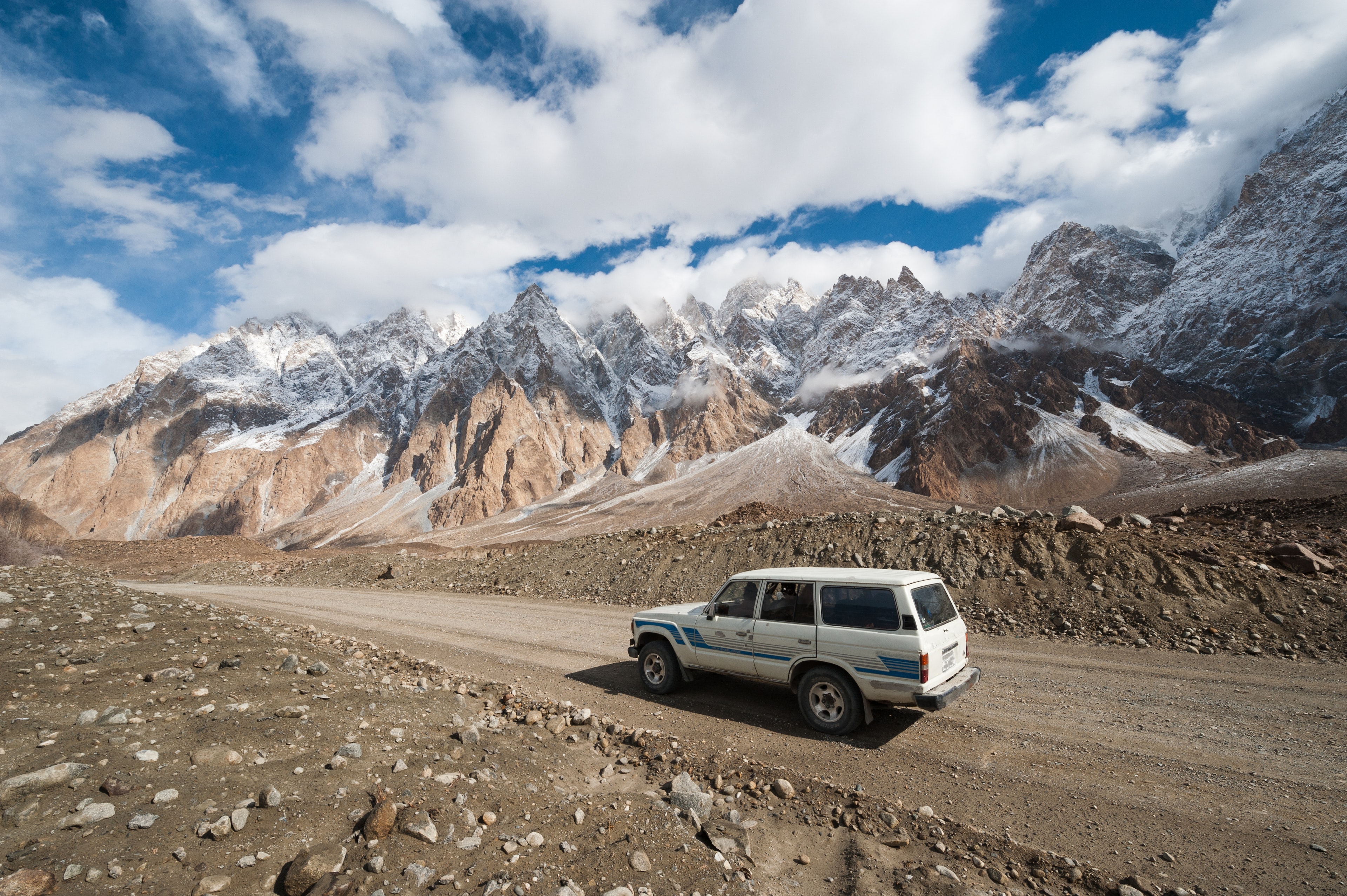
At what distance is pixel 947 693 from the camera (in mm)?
7023

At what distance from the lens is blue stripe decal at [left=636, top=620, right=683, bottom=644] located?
9102 mm

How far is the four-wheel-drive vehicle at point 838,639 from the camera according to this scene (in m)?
7.07

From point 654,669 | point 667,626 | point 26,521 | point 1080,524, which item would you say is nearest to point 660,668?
point 654,669

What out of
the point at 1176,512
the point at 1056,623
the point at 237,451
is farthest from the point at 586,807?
the point at 237,451

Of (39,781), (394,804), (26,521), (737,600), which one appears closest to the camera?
(39,781)

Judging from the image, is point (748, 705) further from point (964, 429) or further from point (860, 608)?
point (964, 429)

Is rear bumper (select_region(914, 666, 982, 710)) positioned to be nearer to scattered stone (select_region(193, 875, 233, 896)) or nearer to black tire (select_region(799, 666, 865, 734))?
black tire (select_region(799, 666, 865, 734))

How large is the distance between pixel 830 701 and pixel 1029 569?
10.1 m

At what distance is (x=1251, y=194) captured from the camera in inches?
7062

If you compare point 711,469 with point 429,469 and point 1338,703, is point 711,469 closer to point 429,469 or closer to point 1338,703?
point 429,469

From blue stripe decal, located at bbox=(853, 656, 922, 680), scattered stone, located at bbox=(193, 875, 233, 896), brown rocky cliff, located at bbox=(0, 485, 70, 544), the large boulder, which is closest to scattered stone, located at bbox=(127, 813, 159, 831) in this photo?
scattered stone, located at bbox=(193, 875, 233, 896)

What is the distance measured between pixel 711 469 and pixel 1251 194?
198 m

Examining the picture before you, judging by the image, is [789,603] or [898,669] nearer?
[898,669]

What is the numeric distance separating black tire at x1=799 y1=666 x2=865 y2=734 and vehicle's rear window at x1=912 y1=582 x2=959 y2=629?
133cm
